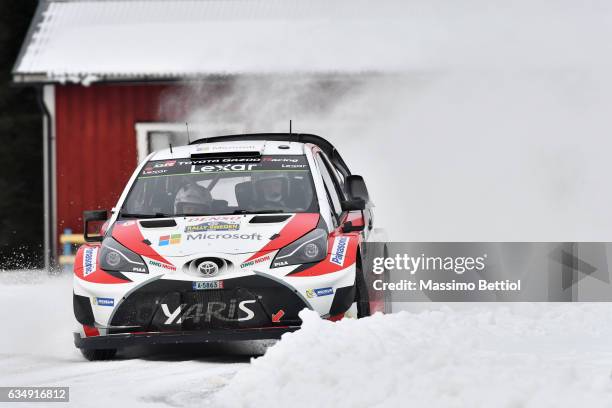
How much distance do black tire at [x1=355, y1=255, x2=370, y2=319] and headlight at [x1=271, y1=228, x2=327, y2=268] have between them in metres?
0.35

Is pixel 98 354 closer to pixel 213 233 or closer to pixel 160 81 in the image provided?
pixel 213 233

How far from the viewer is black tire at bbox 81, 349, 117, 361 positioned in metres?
8.69

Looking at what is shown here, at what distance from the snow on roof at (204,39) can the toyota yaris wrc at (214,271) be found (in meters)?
9.93

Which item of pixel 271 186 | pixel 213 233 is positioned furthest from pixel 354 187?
pixel 213 233

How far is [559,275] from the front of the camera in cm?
1303

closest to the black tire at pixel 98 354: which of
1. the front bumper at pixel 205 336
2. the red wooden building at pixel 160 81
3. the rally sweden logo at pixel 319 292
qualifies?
the front bumper at pixel 205 336

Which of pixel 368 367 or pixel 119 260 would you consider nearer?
pixel 368 367

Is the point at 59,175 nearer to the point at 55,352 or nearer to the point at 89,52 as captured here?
the point at 89,52

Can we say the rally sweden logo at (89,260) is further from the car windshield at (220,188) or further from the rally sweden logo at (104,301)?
the car windshield at (220,188)

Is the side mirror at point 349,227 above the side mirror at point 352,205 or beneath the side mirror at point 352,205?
beneath

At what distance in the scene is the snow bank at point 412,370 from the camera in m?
5.79

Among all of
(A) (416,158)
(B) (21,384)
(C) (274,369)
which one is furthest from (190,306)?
(A) (416,158)

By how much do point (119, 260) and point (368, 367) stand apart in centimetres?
272

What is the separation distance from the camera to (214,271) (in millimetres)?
8359
